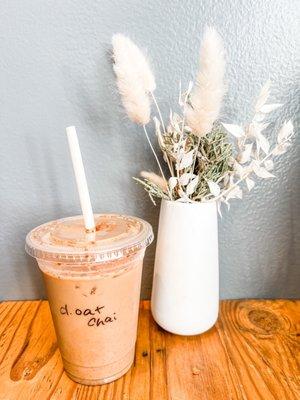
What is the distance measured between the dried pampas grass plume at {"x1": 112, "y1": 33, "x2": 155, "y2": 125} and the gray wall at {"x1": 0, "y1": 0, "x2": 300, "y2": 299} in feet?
0.30

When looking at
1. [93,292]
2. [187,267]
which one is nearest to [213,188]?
[187,267]

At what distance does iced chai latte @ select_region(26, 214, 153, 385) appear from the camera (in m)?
0.44

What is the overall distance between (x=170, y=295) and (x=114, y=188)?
0.25m

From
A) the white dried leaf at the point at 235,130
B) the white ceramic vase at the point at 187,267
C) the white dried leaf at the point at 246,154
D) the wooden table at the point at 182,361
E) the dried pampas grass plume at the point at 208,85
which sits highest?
the dried pampas grass plume at the point at 208,85

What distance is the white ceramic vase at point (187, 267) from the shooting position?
0.54 meters

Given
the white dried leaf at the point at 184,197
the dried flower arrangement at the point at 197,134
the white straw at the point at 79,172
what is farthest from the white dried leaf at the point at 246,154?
the white straw at the point at 79,172

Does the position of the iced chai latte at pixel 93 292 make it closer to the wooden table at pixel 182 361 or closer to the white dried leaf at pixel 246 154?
the wooden table at pixel 182 361

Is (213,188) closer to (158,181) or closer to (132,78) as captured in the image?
(158,181)

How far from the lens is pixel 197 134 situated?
490mm

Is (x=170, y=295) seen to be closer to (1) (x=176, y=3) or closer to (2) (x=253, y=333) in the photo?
(2) (x=253, y=333)

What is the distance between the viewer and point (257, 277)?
0.69 m

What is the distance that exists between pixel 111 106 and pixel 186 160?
0.22 metres

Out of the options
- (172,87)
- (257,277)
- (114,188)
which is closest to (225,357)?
(257,277)

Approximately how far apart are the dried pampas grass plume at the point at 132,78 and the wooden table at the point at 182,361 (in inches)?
16.3
